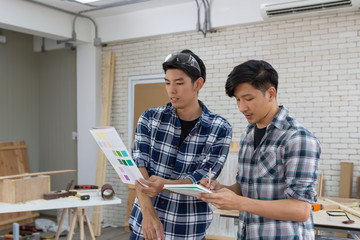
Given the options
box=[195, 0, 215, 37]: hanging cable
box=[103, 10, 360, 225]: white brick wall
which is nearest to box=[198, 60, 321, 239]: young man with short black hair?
box=[103, 10, 360, 225]: white brick wall

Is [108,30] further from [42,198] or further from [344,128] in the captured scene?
[344,128]

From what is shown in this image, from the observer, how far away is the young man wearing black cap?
1.96 metres

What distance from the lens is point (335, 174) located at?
17.0 ft

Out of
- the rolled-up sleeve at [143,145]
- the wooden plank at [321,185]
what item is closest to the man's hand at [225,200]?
the rolled-up sleeve at [143,145]

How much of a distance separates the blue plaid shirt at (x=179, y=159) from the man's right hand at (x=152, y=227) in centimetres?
9

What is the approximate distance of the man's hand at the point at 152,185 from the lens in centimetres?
183

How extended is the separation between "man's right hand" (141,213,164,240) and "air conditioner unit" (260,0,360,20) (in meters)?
3.98

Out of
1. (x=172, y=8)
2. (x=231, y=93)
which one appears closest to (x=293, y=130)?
(x=231, y=93)

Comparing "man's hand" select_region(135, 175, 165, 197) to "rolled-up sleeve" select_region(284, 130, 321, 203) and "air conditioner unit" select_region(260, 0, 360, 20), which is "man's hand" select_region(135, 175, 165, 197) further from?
"air conditioner unit" select_region(260, 0, 360, 20)

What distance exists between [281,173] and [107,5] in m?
5.51

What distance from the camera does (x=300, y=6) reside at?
4934 millimetres

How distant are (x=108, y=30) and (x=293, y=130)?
5966 mm

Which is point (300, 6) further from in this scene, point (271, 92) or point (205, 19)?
point (271, 92)

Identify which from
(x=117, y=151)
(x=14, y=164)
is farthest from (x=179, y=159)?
(x=14, y=164)
